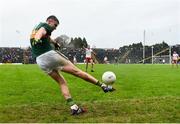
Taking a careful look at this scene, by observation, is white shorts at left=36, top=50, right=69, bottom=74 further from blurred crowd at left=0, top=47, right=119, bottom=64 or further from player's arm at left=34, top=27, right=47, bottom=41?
blurred crowd at left=0, top=47, right=119, bottom=64

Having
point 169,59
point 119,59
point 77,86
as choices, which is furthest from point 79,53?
point 77,86

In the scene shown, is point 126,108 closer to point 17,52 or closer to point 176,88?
point 176,88

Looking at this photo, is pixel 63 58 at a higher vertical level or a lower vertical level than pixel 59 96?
higher

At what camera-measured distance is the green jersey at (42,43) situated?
10977 mm

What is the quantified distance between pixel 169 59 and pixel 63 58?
2857 inches

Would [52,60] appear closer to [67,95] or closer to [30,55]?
[67,95]

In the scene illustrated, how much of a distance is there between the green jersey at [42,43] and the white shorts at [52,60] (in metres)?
0.11

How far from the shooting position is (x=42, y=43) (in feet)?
36.4

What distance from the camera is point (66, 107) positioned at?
472 inches

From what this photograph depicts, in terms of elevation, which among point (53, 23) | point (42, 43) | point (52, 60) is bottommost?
point (52, 60)

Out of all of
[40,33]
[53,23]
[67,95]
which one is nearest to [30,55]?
[67,95]

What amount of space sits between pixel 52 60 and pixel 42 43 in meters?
0.45

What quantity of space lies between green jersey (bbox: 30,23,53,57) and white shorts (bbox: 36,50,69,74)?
108 millimetres

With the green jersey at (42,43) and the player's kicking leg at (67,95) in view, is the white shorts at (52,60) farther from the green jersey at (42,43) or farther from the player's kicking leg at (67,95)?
the player's kicking leg at (67,95)
